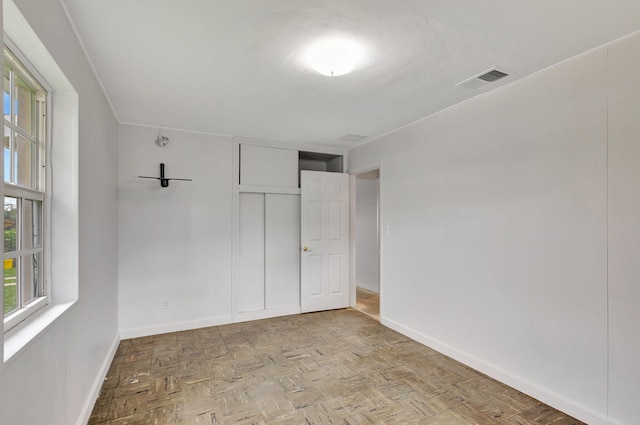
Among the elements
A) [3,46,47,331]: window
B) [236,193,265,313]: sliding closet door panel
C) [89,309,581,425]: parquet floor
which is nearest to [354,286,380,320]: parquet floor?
[89,309,581,425]: parquet floor

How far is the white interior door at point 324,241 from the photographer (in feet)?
15.8

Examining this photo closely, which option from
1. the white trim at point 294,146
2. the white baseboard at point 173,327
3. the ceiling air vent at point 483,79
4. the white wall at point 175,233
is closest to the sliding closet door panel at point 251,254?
the white wall at point 175,233

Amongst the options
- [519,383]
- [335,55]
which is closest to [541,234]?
[519,383]

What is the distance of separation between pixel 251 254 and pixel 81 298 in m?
2.56

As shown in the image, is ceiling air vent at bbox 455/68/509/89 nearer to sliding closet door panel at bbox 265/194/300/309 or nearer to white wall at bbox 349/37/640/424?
white wall at bbox 349/37/640/424

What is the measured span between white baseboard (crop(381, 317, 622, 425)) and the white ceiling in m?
2.45

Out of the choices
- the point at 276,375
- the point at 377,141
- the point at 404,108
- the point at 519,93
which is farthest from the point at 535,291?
the point at 377,141

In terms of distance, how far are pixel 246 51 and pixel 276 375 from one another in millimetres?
2673

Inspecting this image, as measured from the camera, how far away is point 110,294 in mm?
3256

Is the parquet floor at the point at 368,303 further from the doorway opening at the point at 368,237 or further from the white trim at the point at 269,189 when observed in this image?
the white trim at the point at 269,189

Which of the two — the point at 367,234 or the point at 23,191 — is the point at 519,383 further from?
the point at 367,234

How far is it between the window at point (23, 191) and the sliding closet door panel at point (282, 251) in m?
3.02

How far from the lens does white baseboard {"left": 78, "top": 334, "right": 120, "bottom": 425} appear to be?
2.18m

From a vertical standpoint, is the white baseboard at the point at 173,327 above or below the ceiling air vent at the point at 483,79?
below
